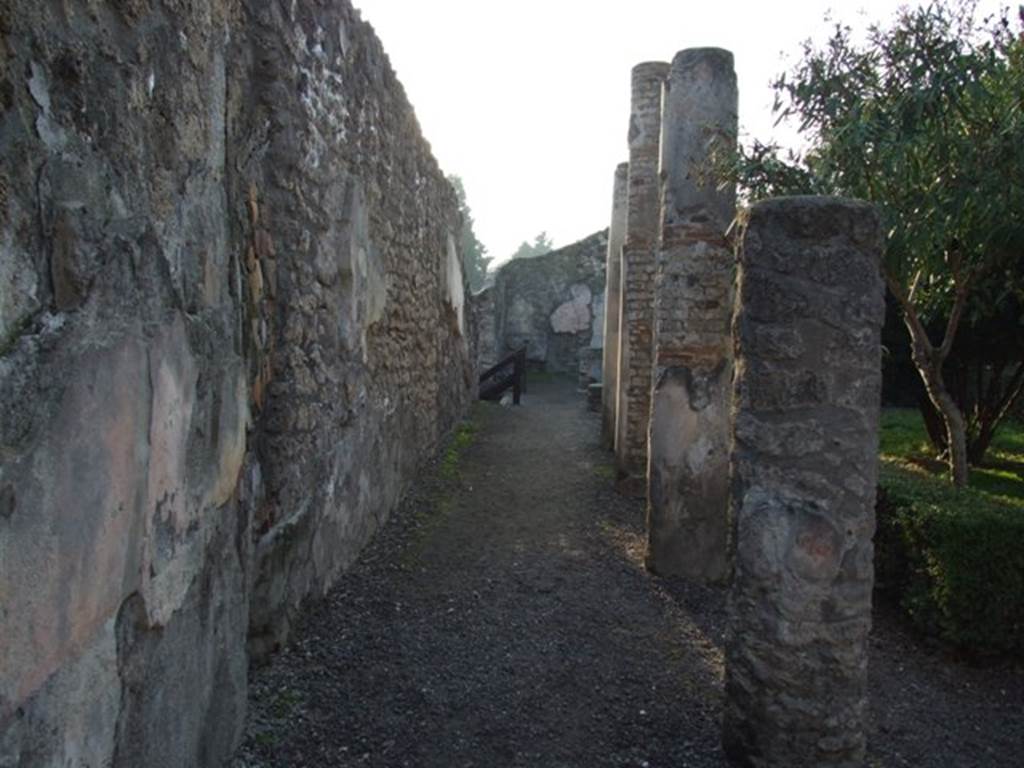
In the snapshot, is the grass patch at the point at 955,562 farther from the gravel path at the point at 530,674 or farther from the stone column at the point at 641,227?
the stone column at the point at 641,227

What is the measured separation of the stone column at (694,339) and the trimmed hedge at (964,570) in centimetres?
102

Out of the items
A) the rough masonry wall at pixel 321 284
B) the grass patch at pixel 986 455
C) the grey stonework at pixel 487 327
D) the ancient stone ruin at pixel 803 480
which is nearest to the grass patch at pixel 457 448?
the rough masonry wall at pixel 321 284

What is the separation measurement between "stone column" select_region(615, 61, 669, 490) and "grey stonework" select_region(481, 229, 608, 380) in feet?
40.4

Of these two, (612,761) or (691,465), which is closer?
(612,761)

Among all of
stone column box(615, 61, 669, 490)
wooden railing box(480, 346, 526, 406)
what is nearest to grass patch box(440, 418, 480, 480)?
stone column box(615, 61, 669, 490)

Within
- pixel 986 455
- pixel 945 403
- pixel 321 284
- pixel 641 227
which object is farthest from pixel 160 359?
pixel 986 455

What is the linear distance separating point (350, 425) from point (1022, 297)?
5548 mm

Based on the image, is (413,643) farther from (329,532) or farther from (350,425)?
(350,425)

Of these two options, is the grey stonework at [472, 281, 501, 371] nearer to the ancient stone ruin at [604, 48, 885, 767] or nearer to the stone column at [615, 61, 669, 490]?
the stone column at [615, 61, 669, 490]

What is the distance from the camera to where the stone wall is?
1.35 m

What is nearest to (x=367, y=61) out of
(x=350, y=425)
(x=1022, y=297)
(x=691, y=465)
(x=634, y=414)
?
(x=350, y=425)

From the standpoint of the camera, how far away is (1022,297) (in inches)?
261

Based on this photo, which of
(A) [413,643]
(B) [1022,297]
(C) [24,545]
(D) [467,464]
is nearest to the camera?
(C) [24,545]

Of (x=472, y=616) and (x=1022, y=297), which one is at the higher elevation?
(x=1022, y=297)
